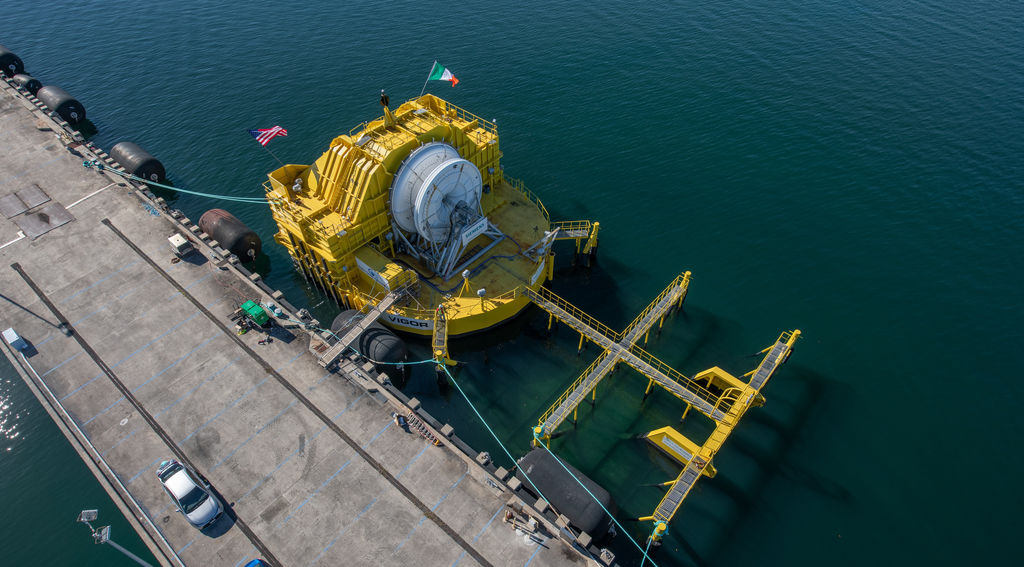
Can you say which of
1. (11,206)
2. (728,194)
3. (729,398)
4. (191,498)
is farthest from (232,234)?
(728,194)

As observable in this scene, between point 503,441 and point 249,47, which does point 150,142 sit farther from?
point 503,441

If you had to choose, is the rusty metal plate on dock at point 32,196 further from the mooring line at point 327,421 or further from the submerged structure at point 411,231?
the submerged structure at point 411,231

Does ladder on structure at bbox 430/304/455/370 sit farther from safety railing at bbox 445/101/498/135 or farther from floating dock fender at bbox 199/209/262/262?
floating dock fender at bbox 199/209/262/262

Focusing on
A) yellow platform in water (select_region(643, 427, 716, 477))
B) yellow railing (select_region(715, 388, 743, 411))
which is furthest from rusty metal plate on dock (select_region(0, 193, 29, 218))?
yellow railing (select_region(715, 388, 743, 411))

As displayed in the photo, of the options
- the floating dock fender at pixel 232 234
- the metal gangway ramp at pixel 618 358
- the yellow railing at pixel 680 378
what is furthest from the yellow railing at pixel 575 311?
the floating dock fender at pixel 232 234

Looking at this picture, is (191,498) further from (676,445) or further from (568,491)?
(676,445)
